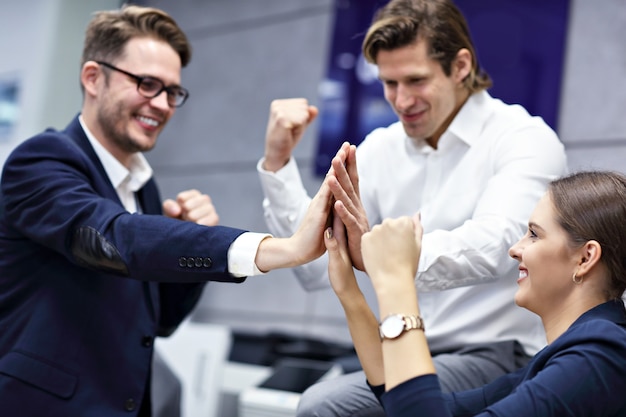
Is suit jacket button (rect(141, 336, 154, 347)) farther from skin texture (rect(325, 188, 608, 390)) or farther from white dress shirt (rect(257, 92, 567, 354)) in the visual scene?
skin texture (rect(325, 188, 608, 390))

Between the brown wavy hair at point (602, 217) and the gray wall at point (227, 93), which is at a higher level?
the brown wavy hair at point (602, 217)

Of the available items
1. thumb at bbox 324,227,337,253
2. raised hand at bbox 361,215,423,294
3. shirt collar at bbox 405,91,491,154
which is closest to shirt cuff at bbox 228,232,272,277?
thumb at bbox 324,227,337,253

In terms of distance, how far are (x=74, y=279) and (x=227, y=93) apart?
263cm

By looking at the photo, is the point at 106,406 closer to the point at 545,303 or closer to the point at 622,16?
the point at 545,303

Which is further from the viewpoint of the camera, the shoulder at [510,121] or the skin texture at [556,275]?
the shoulder at [510,121]

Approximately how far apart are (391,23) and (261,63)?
88.1 inches

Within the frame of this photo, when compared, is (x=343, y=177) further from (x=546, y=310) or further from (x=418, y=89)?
(x=418, y=89)

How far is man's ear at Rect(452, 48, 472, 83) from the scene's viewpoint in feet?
6.56

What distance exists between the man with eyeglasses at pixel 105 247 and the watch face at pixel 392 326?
328 mm

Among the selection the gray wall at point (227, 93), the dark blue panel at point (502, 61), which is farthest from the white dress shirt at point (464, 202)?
the gray wall at point (227, 93)

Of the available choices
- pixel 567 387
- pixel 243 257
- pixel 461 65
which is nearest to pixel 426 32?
pixel 461 65

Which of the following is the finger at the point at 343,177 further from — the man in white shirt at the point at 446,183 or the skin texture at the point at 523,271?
the man in white shirt at the point at 446,183

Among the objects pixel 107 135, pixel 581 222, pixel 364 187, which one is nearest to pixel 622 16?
pixel 364 187

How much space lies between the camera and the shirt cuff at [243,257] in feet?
4.63
